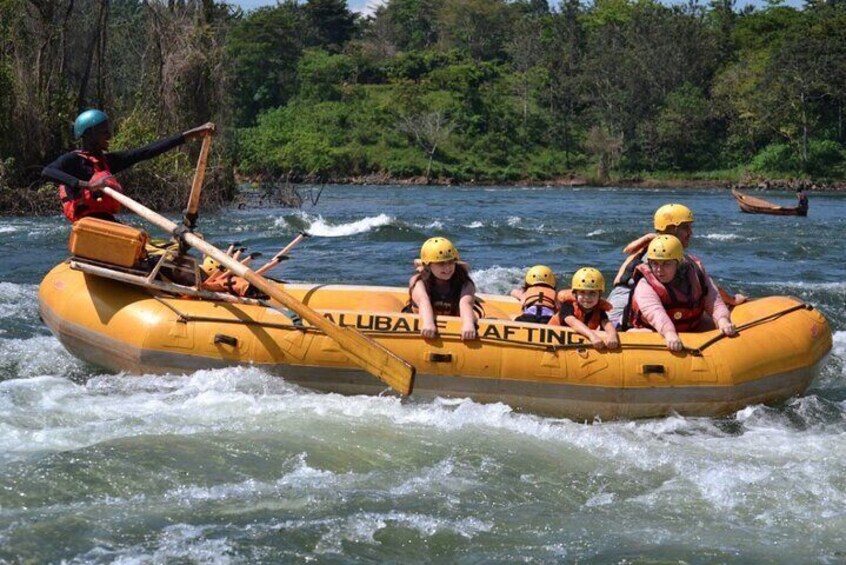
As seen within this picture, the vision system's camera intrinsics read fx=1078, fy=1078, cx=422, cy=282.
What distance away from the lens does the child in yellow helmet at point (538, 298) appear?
321 inches

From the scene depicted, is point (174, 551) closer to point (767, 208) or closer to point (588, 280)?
point (588, 280)

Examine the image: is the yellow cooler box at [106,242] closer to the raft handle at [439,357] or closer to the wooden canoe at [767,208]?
the raft handle at [439,357]

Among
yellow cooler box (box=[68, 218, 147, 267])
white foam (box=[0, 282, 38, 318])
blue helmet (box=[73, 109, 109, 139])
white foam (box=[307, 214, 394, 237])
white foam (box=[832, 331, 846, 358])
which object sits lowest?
white foam (box=[307, 214, 394, 237])

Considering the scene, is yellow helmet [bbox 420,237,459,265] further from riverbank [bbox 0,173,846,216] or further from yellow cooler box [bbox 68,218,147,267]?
riverbank [bbox 0,173,846,216]

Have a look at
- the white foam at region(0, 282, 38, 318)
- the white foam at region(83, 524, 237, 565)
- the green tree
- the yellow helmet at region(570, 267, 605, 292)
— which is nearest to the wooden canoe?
the white foam at region(0, 282, 38, 318)

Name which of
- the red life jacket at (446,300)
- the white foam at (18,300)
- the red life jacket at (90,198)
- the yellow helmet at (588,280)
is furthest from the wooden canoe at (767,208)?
the red life jacket at (90,198)

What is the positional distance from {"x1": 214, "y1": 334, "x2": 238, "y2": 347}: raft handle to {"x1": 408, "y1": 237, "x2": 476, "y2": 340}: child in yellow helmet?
133 centimetres

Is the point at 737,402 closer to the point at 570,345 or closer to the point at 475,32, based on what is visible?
the point at 570,345

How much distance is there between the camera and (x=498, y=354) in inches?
299

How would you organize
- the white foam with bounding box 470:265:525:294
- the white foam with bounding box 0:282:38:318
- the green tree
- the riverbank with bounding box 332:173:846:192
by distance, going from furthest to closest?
the green tree
the riverbank with bounding box 332:173:846:192
the white foam with bounding box 470:265:525:294
the white foam with bounding box 0:282:38:318

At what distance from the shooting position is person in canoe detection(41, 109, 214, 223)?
8266mm

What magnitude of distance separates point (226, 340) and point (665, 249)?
323 centimetres

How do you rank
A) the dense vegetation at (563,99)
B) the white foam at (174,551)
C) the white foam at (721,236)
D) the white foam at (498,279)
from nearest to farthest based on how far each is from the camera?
the white foam at (174,551), the white foam at (498,279), the white foam at (721,236), the dense vegetation at (563,99)

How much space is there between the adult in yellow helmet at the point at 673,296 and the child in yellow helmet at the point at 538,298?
Result: 672mm
